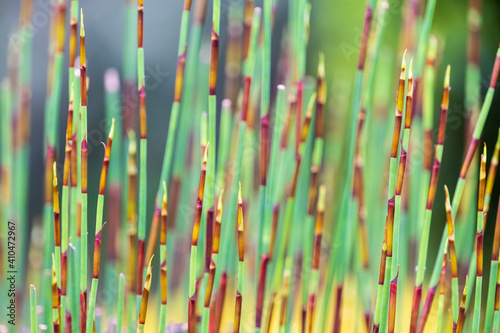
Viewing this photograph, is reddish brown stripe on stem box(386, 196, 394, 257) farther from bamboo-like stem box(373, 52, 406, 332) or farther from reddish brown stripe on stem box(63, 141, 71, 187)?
reddish brown stripe on stem box(63, 141, 71, 187)

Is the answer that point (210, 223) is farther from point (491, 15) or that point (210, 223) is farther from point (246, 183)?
point (491, 15)

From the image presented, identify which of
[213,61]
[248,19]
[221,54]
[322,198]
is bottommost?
[322,198]

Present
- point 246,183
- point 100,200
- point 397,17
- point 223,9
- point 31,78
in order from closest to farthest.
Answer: point 100,200 → point 246,183 → point 31,78 → point 223,9 → point 397,17

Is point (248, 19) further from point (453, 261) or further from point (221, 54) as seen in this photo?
point (221, 54)

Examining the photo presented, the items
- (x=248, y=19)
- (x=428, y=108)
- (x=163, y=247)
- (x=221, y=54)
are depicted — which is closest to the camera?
(x=163, y=247)

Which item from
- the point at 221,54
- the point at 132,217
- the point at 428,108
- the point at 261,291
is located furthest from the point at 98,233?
the point at 221,54

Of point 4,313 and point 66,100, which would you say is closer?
point 4,313

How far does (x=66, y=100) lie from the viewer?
1077 mm

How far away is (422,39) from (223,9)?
728 millimetres

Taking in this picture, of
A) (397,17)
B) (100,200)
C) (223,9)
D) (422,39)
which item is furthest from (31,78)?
(397,17)

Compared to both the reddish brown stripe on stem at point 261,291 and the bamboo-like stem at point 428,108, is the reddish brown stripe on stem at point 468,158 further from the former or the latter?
the reddish brown stripe on stem at point 261,291

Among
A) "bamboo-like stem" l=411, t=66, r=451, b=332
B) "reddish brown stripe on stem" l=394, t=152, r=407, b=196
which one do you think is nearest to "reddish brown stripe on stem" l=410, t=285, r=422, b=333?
"bamboo-like stem" l=411, t=66, r=451, b=332

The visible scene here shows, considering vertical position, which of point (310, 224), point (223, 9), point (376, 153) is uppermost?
point (223, 9)

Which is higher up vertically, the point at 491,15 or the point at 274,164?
the point at 491,15
